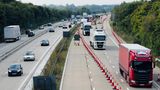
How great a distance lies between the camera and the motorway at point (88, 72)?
38562mm

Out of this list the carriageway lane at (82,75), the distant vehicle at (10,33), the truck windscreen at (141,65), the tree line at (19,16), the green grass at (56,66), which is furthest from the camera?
the tree line at (19,16)

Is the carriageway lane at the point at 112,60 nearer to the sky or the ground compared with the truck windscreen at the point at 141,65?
nearer to the ground

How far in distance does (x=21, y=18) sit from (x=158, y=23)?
65.0 metres

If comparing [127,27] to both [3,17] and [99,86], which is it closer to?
[3,17]

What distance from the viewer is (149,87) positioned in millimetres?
38094

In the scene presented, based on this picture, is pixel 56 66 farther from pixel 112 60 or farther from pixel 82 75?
pixel 112 60

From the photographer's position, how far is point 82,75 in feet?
148

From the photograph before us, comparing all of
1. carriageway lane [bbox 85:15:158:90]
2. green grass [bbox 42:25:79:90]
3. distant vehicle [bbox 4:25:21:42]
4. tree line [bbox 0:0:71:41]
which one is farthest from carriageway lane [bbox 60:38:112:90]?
tree line [bbox 0:0:71:41]

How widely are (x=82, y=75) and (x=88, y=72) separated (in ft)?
7.24

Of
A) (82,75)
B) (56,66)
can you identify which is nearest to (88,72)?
(82,75)

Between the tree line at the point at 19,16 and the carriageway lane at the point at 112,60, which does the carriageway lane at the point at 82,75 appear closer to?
the carriageway lane at the point at 112,60

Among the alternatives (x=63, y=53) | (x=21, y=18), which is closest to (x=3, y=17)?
(x=21, y=18)

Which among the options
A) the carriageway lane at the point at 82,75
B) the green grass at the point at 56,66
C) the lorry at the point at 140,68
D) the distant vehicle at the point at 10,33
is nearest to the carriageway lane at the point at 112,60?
the lorry at the point at 140,68

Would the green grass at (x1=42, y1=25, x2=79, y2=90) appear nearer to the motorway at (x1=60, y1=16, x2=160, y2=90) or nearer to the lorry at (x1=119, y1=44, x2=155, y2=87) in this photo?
the motorway at (x1=60, y1=16, x2=160, y2=90)
